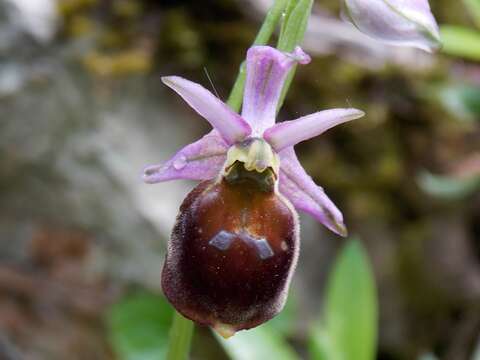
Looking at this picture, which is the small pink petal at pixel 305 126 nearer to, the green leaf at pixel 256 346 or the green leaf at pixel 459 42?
the green leaf at pixel 256 346

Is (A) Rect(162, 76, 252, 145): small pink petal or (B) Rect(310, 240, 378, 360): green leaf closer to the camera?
(A) Rect(162, 76, 252, 145): small pink petal

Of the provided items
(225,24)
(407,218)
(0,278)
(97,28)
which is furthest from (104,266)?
(407,218)

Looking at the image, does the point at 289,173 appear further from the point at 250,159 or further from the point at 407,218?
the point at 407,218

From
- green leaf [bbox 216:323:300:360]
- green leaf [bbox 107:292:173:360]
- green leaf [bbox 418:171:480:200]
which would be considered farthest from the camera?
green leaf [bbox 418:171:480:200]

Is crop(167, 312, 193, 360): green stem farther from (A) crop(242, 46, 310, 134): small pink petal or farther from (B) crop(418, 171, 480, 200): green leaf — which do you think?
(B) crop(418, 171, 480, 200): green leaf

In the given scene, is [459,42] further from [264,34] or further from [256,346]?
[264,34]

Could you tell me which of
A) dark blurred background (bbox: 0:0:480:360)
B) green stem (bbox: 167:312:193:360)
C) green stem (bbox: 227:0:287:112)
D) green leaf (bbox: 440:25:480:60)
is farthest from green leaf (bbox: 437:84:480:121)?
green stem (bbox: 167:312:193:360)
